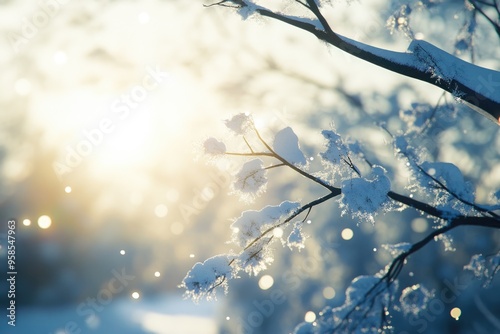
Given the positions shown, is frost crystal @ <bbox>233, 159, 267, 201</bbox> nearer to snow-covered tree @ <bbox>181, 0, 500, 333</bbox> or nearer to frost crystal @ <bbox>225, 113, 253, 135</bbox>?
snow-covered tree @ <bbox>181, 0, 500, 333</bbox>

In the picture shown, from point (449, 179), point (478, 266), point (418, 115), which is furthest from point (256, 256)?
point (418, 115)

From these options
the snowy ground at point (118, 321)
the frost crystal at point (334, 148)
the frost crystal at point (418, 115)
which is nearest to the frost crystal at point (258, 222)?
the frost crystal at point (334, 148)

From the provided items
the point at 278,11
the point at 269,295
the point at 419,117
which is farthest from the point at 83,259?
the point at 278,11

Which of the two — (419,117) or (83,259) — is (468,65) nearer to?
(419,117)

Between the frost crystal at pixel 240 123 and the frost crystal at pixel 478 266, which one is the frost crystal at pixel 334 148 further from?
the frost crystal at pixel 478 266

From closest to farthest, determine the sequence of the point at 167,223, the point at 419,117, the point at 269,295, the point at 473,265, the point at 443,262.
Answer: the point at 473,265 < the point at 419,117 < the point at 443,262 < the point at 269,295 < the point at 167,223
